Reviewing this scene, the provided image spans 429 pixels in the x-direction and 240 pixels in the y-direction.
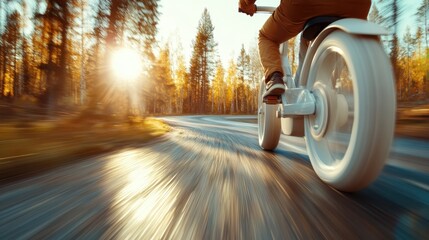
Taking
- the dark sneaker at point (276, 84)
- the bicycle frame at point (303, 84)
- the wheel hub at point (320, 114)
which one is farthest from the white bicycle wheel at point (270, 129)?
the wheel hub at point (320, 114)

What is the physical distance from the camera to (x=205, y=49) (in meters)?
49.2

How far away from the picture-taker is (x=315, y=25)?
6.51 feet

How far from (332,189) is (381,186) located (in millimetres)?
303

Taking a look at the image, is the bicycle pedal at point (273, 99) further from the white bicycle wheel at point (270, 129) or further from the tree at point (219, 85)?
the tree at point (219, 85)

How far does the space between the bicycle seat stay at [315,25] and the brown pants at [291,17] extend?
25mm

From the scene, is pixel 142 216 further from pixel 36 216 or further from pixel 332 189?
pixel 332 189

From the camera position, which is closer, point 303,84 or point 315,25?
point 315,25

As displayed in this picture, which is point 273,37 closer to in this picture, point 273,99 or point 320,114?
point 273,99

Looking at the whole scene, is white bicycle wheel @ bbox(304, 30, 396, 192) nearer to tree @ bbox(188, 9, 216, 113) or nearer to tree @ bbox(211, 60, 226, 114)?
tree @ bbox(188, 9, 216, 113)

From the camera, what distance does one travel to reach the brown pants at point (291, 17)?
5.98 ft

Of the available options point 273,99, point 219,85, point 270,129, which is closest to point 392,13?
point 270,129

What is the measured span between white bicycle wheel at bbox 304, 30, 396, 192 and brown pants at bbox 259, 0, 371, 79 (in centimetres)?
22

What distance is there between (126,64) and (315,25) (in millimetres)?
10656

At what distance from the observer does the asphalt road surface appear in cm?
94
